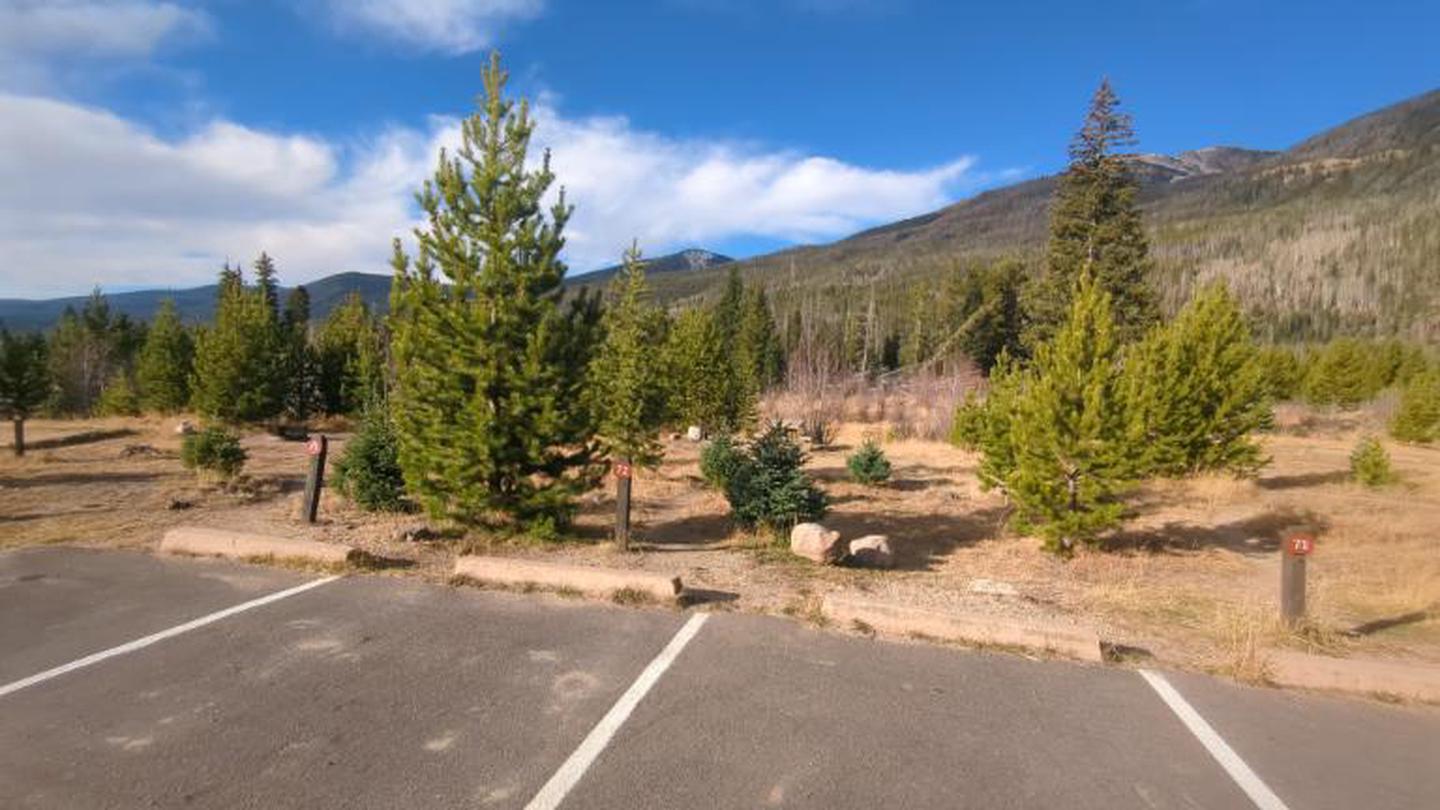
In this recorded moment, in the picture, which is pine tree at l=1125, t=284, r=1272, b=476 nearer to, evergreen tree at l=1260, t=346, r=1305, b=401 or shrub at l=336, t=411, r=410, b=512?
shrub at l=336, t=411, r=410, b=512

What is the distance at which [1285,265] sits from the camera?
483 feet

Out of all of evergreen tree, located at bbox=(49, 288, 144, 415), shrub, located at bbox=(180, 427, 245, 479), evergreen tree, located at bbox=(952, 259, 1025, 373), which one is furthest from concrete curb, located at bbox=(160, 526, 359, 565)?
evergreen tree, located at bbox=(49, 288, 144, 415)

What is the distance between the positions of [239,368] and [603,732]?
30.2 m

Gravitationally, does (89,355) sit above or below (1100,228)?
below

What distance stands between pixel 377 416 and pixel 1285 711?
40.2 feet

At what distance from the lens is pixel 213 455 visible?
1380cm

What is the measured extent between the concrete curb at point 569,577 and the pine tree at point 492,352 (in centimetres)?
200

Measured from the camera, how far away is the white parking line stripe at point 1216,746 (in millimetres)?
3721

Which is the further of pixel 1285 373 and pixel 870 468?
pixel 1285 373

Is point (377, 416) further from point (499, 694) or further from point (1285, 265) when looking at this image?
point (1285, 265)

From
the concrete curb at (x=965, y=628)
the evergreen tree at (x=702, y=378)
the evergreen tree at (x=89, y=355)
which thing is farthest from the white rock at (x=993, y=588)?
the evergreen tree at (x=89, y=355)

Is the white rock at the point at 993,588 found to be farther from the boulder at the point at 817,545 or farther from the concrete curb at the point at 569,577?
the concrete curb at the point at 569,577

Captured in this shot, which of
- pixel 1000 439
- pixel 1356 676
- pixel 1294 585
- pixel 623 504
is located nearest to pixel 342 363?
pixel 623 504

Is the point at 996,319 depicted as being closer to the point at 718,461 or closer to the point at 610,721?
the point at 718,461
